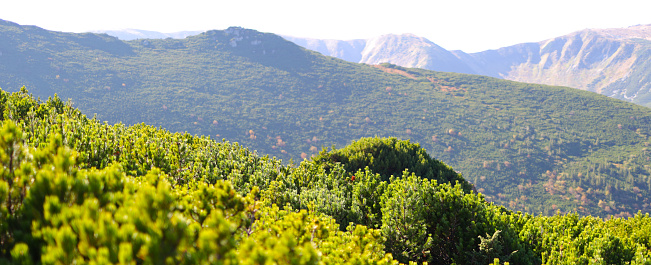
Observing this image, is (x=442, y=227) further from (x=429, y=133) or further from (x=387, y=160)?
(x=429, y=133)

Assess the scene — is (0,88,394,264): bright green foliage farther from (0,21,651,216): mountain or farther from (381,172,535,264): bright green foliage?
(0,21,651,216): mountain

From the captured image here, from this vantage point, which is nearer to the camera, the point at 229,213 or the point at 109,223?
the point at 109,223

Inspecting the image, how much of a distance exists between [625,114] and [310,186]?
900 ft

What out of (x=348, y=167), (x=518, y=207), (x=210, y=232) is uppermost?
(x=210, y=232)

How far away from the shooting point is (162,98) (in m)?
180

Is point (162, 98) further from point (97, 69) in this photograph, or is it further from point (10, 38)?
point (10, 38)

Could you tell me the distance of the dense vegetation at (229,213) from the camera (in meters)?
2.22

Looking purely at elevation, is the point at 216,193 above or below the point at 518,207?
above

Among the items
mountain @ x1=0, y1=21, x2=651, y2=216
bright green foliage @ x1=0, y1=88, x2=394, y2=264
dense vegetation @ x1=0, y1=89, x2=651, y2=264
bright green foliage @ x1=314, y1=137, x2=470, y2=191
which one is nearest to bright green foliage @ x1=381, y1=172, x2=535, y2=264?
dense vegetation @ x1=0, y1=89, x2=651, y2=264

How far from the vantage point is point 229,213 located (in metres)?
3.62

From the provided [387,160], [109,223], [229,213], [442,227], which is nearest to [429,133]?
[387,160]

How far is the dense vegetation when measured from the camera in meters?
2.22

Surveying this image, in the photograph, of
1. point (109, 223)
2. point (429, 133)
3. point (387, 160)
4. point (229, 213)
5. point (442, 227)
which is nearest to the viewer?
point (109, 223)

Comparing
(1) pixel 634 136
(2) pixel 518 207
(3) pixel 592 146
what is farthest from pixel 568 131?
(2) pixel 518 207
